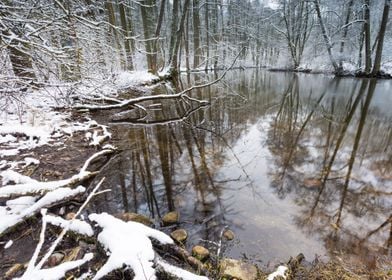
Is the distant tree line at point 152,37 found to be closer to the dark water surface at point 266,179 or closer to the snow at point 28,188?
the snow at point 28,188

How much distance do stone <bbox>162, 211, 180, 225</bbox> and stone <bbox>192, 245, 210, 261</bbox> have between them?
1.80ft

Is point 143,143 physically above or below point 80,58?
below

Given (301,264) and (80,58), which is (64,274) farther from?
(80,58)

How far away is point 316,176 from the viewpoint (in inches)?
150

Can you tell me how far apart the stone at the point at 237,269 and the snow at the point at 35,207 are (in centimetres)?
187

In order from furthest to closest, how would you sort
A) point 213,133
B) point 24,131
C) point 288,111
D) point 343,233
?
point 288,111 → point 213,133 → point 24,131 → point 343,233

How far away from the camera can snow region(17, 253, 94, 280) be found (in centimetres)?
163

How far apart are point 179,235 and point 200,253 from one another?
14.0 inches

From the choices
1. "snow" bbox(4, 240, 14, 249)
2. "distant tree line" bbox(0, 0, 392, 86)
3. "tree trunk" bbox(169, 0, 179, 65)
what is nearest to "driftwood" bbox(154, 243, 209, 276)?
"snow" bbox(4, 240, 14, 249)

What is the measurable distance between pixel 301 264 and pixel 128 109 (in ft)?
22.0

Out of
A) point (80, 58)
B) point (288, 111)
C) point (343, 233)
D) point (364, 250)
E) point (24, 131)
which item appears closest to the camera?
point (364, 250)

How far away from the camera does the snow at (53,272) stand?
163 centimetres

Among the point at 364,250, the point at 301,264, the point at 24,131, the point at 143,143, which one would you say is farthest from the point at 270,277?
the point at 24,131

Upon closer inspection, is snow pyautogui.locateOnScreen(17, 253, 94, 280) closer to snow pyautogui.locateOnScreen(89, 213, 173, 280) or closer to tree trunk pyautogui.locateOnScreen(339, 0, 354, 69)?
snow pyautogui.locateOnScreen(89, 213, 173, 280)
